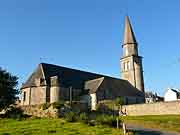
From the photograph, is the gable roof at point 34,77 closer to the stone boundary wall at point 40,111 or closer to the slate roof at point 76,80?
the slate roof at point 76,80

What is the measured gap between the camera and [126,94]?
65.6m

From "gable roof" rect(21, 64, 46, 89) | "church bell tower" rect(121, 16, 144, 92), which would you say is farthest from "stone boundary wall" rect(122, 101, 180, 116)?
"church bell tower" rect(121, 16, 144, 92)

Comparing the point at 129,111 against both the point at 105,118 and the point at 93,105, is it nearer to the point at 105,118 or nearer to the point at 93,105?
the point at 93,105

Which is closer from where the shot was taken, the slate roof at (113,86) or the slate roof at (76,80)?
the slate roof at (76,80)

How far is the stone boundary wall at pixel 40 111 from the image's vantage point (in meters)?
35.9

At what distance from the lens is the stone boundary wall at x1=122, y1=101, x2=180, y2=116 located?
44375 millimetres

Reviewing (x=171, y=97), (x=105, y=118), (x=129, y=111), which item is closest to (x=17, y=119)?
(x=105, y=118)

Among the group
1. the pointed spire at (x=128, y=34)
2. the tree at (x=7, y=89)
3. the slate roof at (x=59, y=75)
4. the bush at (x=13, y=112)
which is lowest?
the bush at (x=13, y=112)

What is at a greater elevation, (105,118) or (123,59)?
(123,59)

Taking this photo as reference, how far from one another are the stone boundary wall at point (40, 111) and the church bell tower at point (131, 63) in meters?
38.4

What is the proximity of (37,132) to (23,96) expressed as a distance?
39.2 meters

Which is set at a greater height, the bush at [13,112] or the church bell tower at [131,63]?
the church bell tower at [131,63]

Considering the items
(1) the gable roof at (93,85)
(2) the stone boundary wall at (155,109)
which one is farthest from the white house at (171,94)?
(2) the stone boundary wall at (155,109)

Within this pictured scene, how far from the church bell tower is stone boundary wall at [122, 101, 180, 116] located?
23.3 metres
